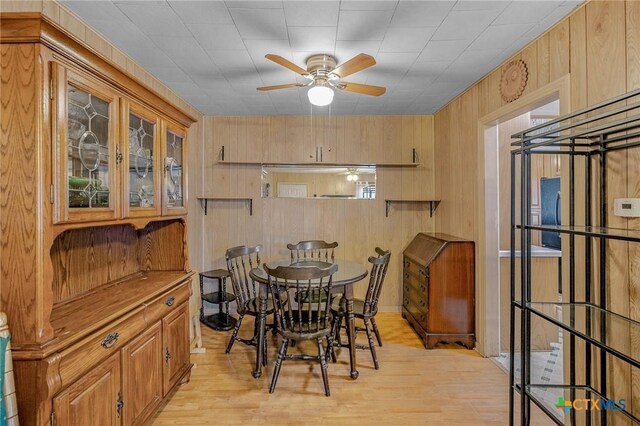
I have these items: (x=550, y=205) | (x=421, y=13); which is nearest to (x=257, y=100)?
(x=421, y=13)

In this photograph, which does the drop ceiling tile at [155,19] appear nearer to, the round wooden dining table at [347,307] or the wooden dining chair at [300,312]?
the wooden dining chair at [300,312]

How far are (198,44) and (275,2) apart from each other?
782 millimetres

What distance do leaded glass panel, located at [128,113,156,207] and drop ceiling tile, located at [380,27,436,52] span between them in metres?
1.71

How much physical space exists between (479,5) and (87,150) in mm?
2255

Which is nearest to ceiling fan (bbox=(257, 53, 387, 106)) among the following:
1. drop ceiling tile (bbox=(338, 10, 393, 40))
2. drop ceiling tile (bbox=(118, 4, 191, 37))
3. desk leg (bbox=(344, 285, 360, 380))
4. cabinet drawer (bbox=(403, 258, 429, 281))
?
drop ceiling tile (bbox=(338, 10, 393, 40))

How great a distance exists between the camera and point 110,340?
5.08ft

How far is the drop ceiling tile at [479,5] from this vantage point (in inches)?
69.7

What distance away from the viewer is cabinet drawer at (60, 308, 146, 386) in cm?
129

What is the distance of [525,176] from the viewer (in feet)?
6.13

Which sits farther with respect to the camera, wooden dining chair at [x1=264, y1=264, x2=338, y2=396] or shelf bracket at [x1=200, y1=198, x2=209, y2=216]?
shelf bracket at [x1=200, y1=198, x2=209, y2=216]

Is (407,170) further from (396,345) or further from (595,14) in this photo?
(595,14)

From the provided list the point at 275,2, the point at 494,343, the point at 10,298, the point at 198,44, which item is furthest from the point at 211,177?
the point at 494,343

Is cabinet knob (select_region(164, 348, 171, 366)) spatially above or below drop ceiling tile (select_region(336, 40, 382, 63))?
below

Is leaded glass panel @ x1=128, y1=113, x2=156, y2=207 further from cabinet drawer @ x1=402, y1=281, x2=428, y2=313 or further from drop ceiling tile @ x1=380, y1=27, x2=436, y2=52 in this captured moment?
cabinet drawer @ x1=402, y1=281, x2=428, y2=313
